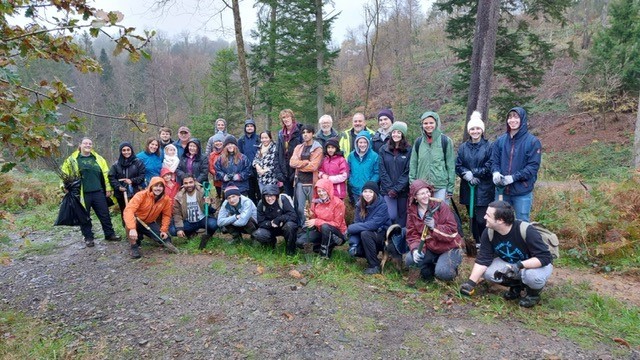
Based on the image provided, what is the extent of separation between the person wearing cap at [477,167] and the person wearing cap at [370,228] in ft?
4.85

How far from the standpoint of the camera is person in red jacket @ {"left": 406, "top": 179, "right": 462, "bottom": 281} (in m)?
4.78

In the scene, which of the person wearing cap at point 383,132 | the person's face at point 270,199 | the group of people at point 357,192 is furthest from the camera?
the person wearing cap at point 383,132

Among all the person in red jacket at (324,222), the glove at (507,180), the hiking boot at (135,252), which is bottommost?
the hiking boot at (135,252)

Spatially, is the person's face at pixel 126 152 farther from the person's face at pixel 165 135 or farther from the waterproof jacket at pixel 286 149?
the waterproof jacket at pixel 286 149

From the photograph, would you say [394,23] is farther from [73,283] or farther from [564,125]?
[73,283]

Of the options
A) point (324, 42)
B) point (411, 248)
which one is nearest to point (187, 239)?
point (411, 248)

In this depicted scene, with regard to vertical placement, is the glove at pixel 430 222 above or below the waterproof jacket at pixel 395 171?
below

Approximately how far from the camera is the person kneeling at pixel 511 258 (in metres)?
4.23

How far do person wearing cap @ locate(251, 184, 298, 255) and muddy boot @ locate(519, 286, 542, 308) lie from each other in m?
3.17

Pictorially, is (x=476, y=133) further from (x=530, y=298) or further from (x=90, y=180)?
(x=90, y=180)

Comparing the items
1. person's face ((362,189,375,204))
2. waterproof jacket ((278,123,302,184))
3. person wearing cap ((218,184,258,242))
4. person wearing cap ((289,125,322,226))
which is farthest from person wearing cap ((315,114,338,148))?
person wearing cap ((218,184,258,242))

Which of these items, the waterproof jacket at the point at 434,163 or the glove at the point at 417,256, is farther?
the waterproof jacket at the point at 434,163

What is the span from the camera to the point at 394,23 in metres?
32.2

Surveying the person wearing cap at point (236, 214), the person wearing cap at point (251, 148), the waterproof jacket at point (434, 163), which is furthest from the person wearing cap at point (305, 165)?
the waterproof jacket at point (434, 163)
